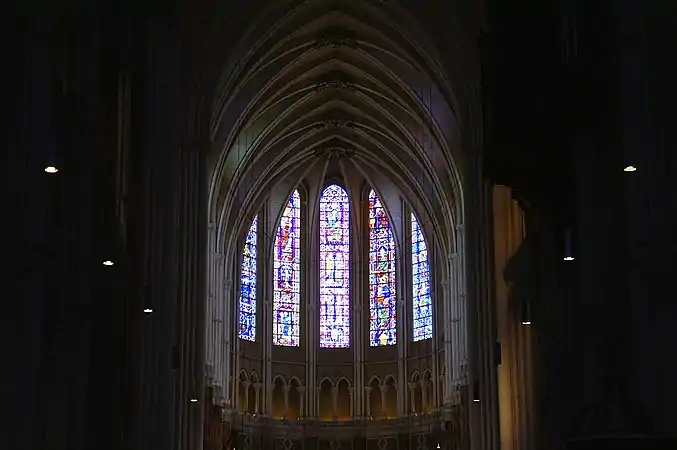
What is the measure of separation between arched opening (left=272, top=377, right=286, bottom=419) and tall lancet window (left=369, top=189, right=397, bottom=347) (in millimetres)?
3753

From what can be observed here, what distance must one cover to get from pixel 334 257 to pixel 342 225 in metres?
1.25

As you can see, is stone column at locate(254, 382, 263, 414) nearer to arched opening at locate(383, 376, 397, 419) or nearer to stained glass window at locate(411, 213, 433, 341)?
arched opening at locate(383, 376, 397, 419)

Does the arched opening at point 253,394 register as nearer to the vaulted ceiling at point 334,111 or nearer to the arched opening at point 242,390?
the arched opening at point 242,390

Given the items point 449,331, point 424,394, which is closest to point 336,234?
point 424,394

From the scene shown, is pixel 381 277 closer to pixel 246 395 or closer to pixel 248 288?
pixel 248 288

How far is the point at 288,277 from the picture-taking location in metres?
48.8

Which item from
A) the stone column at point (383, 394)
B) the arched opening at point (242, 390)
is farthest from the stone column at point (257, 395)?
the stone column at point (383, 394)

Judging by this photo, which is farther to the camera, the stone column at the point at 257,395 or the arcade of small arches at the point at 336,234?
the stone column at the point at 257,395

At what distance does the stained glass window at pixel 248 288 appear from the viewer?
4684 cm

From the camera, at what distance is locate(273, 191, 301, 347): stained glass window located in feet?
A: 158

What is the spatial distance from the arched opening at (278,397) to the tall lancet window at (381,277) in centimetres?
375
